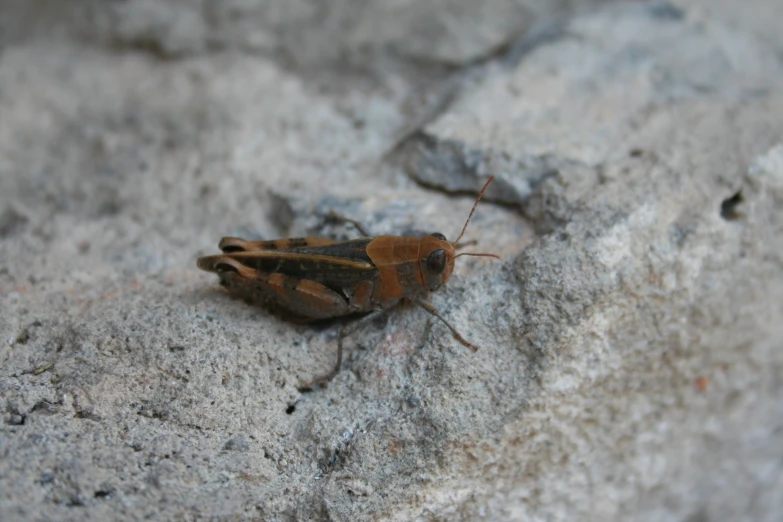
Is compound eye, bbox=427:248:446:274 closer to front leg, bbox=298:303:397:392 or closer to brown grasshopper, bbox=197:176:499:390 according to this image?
brown grasshopper, bbox=197:176:499:390

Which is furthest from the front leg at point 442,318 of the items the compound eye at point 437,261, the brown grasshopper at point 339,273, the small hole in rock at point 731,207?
the small hole in rock at point 731,207

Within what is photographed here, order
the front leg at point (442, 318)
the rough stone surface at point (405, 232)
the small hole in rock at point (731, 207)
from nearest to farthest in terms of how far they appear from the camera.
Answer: the rough stone surface at point (405, 232)
the front leg at point (442, 318)
the small hole in rock at point (731, 207)

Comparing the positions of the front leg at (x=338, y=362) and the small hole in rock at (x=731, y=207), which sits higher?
the small hole in rock at (x=731, y=207)

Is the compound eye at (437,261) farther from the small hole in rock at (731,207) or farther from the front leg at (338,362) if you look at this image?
the small hole in rock at (731,207)

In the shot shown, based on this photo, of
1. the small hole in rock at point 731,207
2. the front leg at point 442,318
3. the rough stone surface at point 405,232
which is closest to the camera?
the rough stone surface at point 405,232

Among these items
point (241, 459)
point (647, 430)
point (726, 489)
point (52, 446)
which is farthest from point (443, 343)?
point (726, 489)

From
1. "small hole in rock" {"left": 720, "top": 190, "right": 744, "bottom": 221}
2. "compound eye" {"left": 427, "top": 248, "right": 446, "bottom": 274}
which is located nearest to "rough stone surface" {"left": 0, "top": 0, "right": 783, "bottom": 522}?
"small hole in rock" {"left": 720, "top": 190, "right": 744, "bottom": 221}

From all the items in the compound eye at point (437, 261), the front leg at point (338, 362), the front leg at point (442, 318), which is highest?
the compound eye at point (437, 261)
